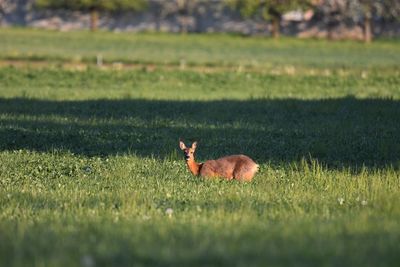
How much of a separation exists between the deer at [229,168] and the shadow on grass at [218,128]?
2.95 meters

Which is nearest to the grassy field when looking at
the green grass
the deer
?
the deer

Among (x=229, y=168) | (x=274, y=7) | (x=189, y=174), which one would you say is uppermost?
(x=229, y=168)

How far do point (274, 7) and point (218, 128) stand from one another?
7331cm

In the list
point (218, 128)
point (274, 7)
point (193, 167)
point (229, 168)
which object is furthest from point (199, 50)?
point (229, 168)

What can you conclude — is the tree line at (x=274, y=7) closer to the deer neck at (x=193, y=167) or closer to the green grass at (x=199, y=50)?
the green grass at (x=199, y=50)

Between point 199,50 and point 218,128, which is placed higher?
point 218,128

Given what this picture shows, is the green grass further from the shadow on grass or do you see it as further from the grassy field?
the shadow on grass

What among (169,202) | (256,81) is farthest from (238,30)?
(169,202)

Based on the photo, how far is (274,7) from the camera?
95.9 m

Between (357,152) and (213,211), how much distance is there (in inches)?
345

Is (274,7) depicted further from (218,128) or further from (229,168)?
(229,168)

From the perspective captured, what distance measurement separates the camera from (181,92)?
39750 mm

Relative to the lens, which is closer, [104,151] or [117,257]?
[117,257]

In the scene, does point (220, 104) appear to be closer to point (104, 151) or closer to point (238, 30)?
point (104, 151)
